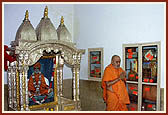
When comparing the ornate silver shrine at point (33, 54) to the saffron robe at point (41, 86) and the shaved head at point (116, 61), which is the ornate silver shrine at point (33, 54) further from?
the shaved head at point (116, 61)

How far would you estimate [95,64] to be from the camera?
5906mm

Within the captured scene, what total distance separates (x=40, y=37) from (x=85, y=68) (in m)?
2.22

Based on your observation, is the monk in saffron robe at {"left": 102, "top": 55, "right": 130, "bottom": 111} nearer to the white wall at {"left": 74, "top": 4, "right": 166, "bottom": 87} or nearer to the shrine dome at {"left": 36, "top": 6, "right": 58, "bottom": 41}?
the white wall at {"left": 74, "top": 4, "right": 166, "bottom": 87}

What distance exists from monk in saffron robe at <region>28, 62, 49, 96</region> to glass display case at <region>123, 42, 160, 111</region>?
208 centimetres

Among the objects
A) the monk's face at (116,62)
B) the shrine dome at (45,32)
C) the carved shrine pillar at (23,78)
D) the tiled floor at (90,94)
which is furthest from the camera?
the tiled floor at (90,94)

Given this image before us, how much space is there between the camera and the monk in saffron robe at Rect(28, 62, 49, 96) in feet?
16.2

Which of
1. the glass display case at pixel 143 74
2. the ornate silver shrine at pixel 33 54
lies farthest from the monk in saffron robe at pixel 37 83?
the glass display case at pixel 143 74

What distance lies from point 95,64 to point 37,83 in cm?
177

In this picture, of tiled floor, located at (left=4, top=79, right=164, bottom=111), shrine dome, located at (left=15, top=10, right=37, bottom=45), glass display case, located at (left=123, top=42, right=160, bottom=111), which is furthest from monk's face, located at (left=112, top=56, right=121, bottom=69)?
shrine dome, located at (left=15, top=10, right=37, bottom=45)

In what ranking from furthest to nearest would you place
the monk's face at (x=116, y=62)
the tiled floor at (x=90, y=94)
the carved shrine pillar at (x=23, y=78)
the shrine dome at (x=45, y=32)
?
the tiled floor at (x=90, y=94) < the monk's face at (x=116, y=62) < the shrine dome at (x=45, y=32) < the carved shrine pillar at (x=23, y=78)

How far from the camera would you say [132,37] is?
16.3 feet

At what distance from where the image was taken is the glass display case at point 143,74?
4.48 meters

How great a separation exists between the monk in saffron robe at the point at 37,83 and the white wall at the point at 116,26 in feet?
5.08

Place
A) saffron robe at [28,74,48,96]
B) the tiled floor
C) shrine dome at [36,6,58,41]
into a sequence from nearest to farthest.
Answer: shrine dome at [36,6,58,41]
saffron robe at [28,74,48,96]
the tiled floor
